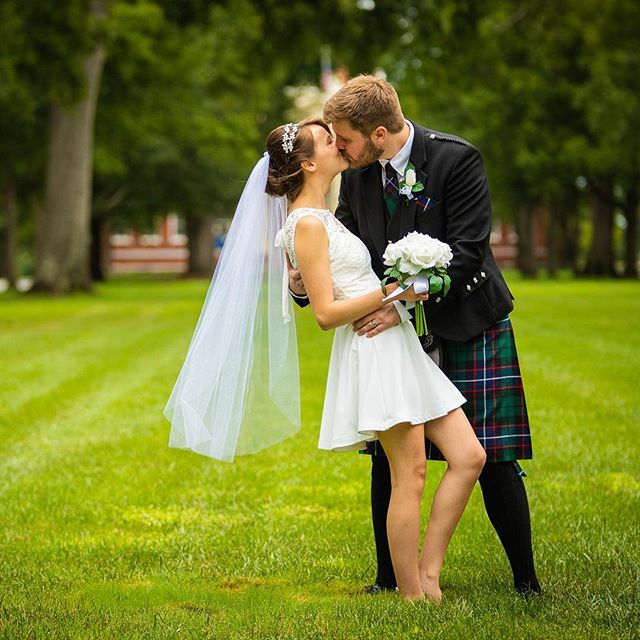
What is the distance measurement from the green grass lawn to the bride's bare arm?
1.16 meters

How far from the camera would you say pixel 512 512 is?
4.71 metres

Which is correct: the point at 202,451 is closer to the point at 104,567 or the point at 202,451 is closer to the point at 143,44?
the point at 104,567

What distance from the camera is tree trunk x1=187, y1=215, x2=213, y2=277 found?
55.2 m

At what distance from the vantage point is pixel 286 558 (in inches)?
226

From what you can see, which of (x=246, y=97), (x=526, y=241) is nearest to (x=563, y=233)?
(x=526, y=241)

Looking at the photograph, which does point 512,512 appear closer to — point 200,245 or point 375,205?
point 375,205

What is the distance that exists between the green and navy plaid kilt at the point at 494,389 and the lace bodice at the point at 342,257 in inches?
18.8

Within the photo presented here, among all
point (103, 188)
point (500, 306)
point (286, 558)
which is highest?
point (103, 188)

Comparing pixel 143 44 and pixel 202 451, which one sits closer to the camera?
pixel 202 451

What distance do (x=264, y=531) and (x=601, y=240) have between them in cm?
4052

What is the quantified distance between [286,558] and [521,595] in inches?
56.2

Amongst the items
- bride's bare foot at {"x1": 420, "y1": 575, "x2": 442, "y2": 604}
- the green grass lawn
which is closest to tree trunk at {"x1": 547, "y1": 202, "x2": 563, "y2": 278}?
the green grass lawn

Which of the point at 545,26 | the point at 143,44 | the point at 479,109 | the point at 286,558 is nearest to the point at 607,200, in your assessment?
the point at 479,109

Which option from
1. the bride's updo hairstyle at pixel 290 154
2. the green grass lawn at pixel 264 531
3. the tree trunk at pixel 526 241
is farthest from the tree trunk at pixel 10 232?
the bride's updo hairstyle at pixel 290 154
